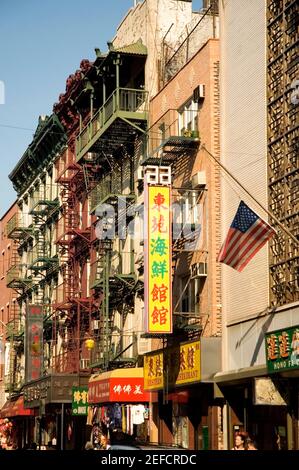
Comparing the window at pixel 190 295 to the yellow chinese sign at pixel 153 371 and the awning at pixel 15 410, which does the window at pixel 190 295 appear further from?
the awning at pixel 15 410

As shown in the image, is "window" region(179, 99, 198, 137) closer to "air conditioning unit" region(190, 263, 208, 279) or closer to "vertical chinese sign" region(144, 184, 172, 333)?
"vertical chinese sign" region(144, 184, 172, 333)

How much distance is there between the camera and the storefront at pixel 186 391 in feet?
95.5

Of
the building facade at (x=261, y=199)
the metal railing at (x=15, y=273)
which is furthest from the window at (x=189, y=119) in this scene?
the metal railing at (x=15, y=273)

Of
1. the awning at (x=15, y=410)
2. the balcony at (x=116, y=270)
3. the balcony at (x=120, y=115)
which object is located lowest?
the awning at (x=15, y=410)

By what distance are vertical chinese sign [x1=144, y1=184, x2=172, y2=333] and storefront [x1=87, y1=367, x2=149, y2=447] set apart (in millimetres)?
5946

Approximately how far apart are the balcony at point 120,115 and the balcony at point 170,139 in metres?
0.78

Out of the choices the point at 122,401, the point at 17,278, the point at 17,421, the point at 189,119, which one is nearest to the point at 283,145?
the point at 189,119

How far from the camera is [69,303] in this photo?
48.2m

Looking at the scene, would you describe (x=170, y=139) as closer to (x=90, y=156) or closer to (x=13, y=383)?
(x=90, y=156)

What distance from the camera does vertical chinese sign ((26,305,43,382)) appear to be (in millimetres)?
51697

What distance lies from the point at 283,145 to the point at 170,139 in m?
7.03

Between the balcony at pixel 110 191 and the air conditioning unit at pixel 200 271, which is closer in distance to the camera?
the air conditioning unit at pixel 200 271

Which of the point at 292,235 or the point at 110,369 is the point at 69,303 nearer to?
the point at 110,369

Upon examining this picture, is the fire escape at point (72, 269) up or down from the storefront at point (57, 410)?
up
